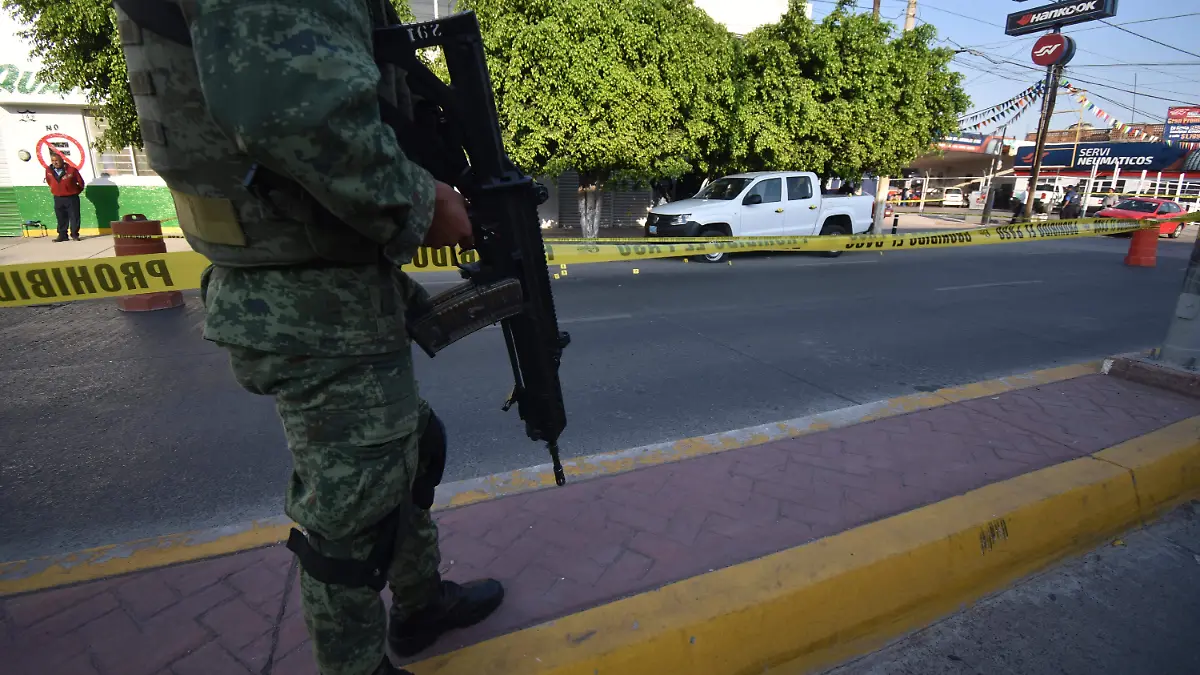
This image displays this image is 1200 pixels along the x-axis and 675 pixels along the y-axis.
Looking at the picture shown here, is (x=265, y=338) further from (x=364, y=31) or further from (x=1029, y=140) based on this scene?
(x=1029, y=140)

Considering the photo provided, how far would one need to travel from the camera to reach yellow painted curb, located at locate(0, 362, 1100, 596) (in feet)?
7.17

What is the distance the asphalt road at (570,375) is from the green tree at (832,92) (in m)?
5.90

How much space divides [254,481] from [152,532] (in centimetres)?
48

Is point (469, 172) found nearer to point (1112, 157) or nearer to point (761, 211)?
point (761, 211)

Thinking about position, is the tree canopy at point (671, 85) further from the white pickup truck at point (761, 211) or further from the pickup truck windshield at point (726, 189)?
the white pickup truck at point (761, 211)

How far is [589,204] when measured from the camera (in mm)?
14039

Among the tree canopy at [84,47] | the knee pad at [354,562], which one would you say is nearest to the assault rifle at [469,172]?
the knee pad at [354,562]

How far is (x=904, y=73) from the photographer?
14.0 m

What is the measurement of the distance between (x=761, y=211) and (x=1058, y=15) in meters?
15.7

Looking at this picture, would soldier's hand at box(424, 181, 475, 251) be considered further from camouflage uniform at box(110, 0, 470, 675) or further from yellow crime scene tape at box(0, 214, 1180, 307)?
yellow crime scene tape at box(0, 214, 1180, 307)

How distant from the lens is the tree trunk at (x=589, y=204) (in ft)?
45.1

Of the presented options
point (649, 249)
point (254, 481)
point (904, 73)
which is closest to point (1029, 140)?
point (904, 73)

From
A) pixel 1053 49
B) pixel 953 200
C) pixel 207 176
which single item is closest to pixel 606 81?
pixel 207 176

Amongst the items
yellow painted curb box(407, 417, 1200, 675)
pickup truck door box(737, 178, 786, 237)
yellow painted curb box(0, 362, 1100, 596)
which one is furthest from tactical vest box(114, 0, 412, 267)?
pickup truck door box(737, 178, 786, 237)
